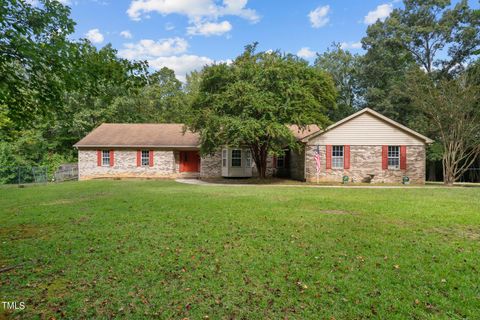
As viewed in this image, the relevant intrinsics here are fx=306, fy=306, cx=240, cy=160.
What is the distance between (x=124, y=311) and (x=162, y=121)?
36.5 m

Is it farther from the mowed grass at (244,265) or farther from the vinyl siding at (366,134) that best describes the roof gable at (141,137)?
the mowed grass at (244,265)

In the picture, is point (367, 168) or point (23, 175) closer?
point (367, 168)

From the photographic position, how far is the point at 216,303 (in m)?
3.58

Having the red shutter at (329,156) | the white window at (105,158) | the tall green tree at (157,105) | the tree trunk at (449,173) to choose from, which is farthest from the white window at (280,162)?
the tall green tree at (157,105)

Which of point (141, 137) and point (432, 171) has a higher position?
point (141, 137)

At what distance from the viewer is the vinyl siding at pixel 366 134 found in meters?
19.5

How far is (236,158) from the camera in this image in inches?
887

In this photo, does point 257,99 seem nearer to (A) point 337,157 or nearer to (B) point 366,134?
(A) point 337,157

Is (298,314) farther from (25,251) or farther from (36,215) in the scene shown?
(36,215)

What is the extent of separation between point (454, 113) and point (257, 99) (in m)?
12.8

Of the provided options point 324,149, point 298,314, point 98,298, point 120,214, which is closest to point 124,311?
point 98,298

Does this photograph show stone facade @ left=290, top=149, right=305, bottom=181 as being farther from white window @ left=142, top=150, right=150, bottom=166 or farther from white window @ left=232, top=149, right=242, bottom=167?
white window @ left=142, top=150, right=150, bottom=166

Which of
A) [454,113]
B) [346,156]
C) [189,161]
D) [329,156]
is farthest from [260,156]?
[454,113]

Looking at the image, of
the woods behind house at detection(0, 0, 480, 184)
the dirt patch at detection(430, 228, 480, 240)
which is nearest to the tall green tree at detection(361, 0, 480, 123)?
the woods behind house at detection(0, 0, 480, 184)
